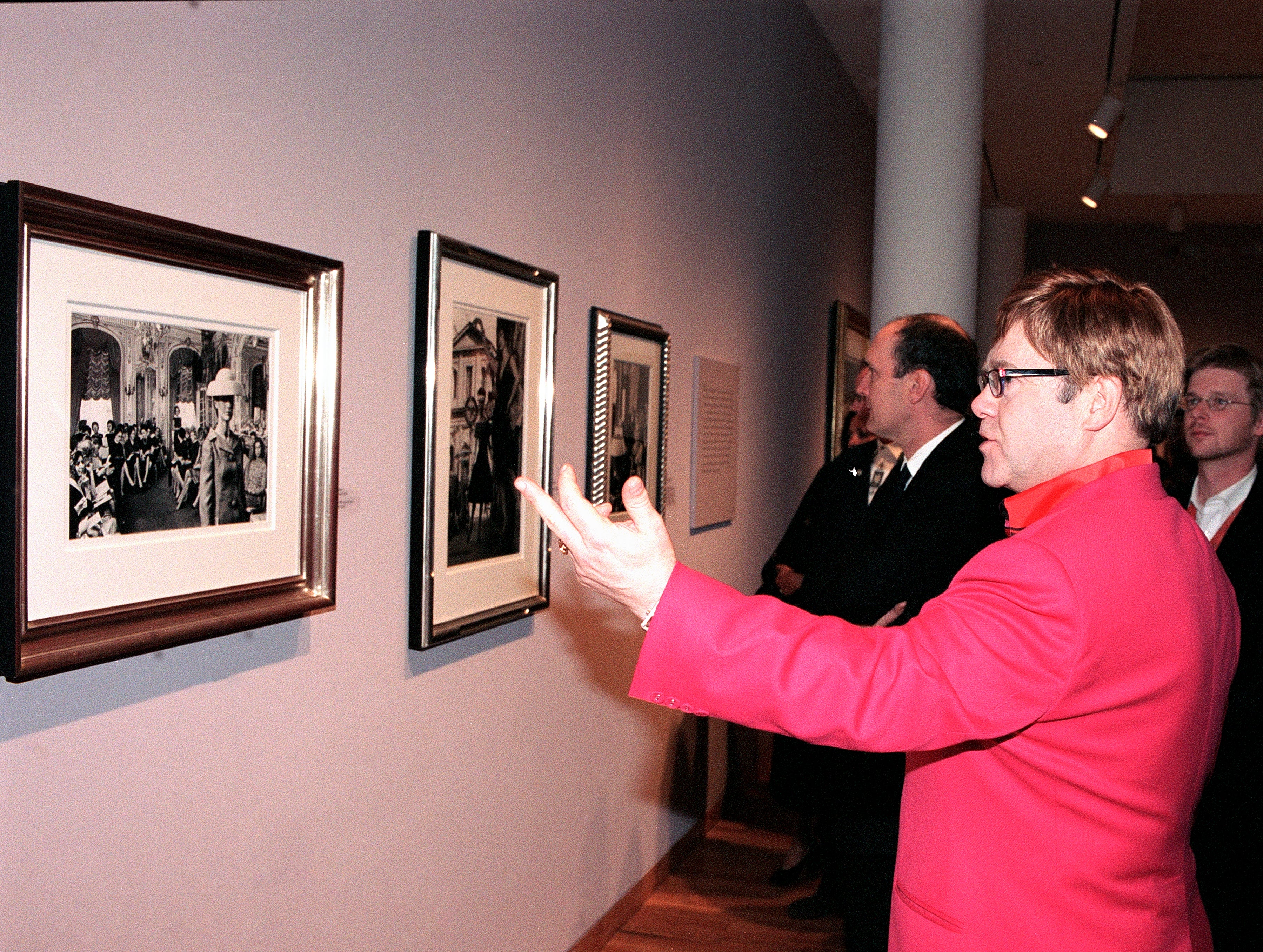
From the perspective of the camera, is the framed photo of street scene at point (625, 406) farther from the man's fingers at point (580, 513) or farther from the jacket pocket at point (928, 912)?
the man's fingers at point (580, 513)

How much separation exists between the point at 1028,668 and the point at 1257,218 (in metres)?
12.4

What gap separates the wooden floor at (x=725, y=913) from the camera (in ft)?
12.8

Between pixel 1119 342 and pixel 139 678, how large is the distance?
5.21 ft

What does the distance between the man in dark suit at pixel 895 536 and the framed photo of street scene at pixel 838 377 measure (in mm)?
3535

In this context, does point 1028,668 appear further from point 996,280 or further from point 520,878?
point 996,280

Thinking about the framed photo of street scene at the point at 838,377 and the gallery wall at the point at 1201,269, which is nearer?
the framed photo of street scene at the point at 838,377

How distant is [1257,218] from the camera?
454 inches

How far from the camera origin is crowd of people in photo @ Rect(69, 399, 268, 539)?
162cm

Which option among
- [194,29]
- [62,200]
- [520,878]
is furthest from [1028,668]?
[520,878]

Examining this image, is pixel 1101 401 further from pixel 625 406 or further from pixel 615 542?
pixel 625 406

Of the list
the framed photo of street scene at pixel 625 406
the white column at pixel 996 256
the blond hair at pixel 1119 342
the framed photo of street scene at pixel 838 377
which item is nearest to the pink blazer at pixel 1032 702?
the blond hair at pixel 1119 342

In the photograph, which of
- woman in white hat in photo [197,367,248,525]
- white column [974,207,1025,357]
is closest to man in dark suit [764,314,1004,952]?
woman in white hat in photo [197,367,248,525]

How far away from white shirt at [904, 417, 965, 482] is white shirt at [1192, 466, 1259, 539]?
99 cm

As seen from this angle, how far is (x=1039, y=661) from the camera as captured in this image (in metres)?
1.27
